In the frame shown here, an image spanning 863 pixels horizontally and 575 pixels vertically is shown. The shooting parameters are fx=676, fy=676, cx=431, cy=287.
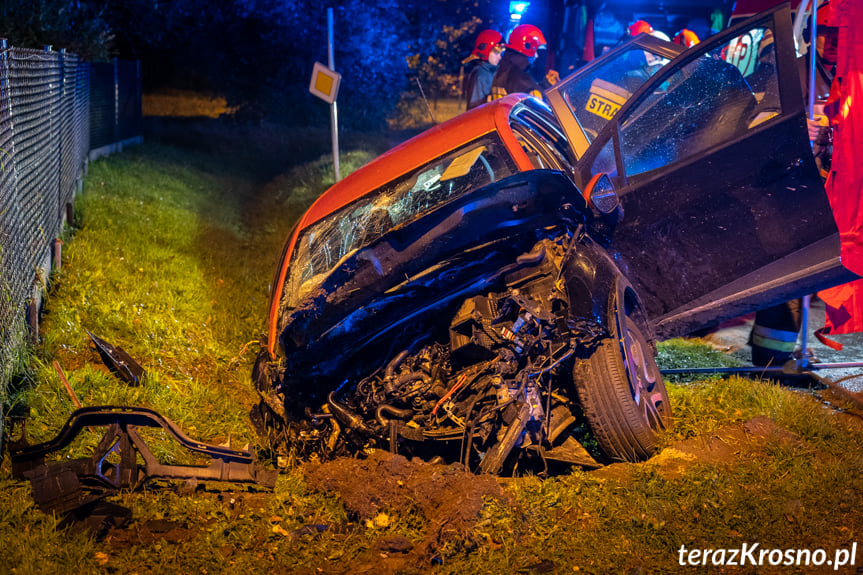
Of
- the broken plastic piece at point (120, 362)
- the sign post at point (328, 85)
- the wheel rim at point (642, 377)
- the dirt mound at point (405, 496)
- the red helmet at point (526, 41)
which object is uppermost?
the red helmet at point (526, 41)

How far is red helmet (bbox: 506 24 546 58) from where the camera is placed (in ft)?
28.8

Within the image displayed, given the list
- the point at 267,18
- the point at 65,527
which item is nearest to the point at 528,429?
the point at 65,527

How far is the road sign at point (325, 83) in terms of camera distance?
8.92 m

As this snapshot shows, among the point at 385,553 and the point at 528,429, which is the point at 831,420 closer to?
the point at 528,429

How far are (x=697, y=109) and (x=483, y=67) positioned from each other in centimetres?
519

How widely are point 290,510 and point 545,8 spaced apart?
1128cm

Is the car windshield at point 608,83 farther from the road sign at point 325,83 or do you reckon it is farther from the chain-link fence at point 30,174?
the chain-link fence at point 30,174

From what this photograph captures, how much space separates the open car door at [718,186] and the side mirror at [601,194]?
29 cm

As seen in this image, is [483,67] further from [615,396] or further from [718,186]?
[615,396]

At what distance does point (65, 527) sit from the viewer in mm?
3197

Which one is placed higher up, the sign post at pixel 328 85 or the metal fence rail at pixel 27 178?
the sign post at pixel 328 85

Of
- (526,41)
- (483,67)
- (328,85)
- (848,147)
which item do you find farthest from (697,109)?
(328,85)

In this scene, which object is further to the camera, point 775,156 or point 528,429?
point 775,156

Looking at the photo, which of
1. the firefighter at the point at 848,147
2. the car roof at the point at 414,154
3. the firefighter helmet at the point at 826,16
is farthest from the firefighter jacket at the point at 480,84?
the firefighter at the point at 848,147
